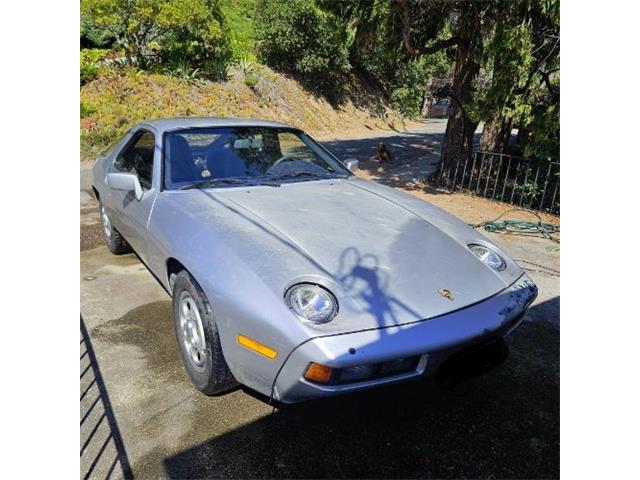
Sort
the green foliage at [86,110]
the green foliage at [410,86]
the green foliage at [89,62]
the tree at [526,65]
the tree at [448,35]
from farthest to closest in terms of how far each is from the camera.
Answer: the green foliage at [410,86] → the green foliage at [89,62] → the green foliage at [86,110] → the tree at [448,35] → the tree at [526,65]

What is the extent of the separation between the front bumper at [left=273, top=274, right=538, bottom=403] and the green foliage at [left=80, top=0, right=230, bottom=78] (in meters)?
15.1

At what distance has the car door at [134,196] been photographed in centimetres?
316

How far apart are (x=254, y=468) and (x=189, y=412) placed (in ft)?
1.75

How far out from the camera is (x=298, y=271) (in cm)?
217

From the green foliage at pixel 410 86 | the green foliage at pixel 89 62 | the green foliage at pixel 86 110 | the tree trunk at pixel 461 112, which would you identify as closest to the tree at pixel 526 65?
the tree trunk at pixel 461 112

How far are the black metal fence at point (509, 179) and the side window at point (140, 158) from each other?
5.53m

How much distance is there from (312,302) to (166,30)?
1650 centimetres

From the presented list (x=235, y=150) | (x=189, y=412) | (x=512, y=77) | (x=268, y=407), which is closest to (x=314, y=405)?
(x=268, y=407)

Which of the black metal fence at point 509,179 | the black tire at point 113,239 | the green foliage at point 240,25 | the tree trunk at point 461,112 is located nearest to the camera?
the black tire at point 113,239

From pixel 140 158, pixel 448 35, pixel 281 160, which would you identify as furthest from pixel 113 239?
pixel 448 35

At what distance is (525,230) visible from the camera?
5926 millimetres

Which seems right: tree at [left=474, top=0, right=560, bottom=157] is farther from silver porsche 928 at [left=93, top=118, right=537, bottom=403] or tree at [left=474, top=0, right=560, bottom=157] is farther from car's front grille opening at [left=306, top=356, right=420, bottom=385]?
car's front grille opening at [left=306, top=356, right=420, bottom=385]

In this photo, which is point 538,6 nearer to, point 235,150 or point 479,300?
point 235,150

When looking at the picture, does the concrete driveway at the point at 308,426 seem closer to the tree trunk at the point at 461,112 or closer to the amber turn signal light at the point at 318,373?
the amber turn signal light at the point at 318,373
